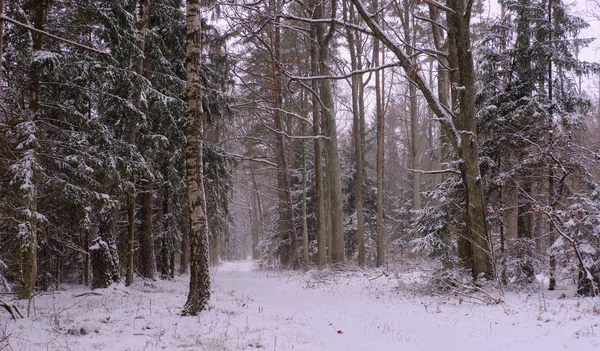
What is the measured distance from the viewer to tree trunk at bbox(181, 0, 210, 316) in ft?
23.7

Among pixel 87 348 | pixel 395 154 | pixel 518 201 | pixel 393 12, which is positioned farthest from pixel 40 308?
pixel 395 154

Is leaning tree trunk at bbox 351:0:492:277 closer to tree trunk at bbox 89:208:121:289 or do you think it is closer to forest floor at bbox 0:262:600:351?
forest floor at bbox 0:262:600:351

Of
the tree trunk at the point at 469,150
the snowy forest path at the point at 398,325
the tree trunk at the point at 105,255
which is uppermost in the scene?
the tree trunk at the point at 469,150

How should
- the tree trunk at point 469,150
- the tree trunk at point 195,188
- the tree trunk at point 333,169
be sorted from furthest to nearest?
1. the tree trunk at point 333,169
2. the tree trunk at point 469,150
3. the tree trunk at point 195,188

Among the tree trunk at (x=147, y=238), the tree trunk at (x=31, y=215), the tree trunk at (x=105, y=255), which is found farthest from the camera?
the tree trunk at (x=147, y=238)

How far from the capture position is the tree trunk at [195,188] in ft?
23.7

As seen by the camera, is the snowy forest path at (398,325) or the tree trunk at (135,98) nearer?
the snowy forest path at (398,325)

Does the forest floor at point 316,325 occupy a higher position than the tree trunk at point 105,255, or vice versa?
the tree trunk at point 105,255

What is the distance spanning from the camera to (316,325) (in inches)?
277

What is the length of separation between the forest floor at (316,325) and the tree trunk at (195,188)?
1.44 ft

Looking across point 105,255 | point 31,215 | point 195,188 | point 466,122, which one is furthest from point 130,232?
point 466,122

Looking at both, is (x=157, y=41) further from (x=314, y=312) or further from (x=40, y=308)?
(x=314, y=312)

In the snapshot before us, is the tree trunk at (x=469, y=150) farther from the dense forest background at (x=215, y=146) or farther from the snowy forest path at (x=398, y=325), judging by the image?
the snowy forest path at (x=398, y=325)

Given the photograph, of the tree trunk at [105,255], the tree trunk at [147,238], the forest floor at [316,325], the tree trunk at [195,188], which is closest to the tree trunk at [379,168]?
the forest floor at [316,325]
